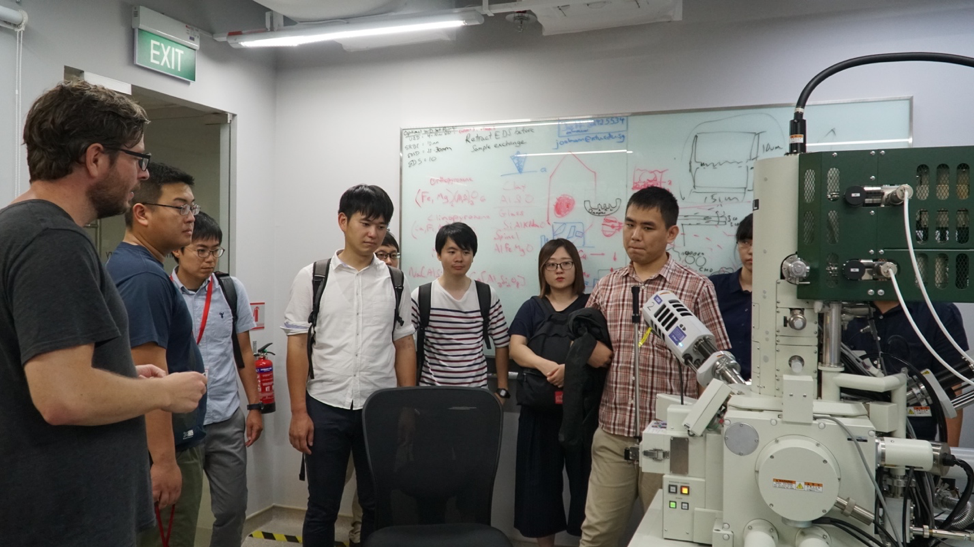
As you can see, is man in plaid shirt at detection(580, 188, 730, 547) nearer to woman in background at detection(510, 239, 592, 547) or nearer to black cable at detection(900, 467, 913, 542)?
woman in background at detection(510, 239, 592, 547)

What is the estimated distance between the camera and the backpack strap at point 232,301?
2.78 m

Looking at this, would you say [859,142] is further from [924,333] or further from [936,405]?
[936,405]

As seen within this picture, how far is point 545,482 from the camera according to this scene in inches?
115

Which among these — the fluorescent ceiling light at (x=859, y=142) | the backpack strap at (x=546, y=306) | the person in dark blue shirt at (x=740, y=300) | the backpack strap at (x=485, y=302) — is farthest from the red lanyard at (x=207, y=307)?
the fluorescent ceiling light at (x=859, y=142)

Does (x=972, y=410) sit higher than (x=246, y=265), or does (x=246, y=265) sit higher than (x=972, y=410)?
(x=246, y=265)

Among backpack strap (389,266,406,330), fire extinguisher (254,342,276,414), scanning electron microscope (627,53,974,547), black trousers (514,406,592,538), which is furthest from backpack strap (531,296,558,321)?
scanning electron microscope (627,53,974,547)

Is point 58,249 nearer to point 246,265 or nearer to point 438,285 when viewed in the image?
point 438,285

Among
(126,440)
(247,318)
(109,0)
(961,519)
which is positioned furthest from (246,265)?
(961,519)

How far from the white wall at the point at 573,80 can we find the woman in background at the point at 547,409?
383 millimetres

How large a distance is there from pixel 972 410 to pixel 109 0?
399 centimetres

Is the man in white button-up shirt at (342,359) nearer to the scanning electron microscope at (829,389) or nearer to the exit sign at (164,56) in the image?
the exit sign at (164,56)

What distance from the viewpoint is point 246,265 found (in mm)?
3508

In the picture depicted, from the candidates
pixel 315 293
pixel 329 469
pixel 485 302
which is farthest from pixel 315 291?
pixel 485 302

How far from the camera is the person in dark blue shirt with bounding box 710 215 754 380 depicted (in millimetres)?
2656
